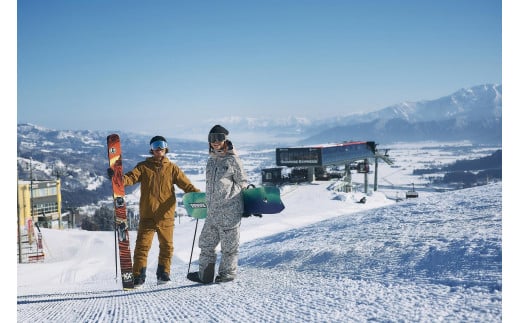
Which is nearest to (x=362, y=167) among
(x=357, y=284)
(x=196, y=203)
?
(x=196, y=203)

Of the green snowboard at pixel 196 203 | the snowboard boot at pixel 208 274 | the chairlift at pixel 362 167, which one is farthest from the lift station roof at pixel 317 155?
the snowboard boot at pixel 208 274

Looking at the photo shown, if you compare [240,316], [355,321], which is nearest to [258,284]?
[240,316]

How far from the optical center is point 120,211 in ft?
17.5

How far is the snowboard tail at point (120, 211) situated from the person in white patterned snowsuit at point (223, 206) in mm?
884

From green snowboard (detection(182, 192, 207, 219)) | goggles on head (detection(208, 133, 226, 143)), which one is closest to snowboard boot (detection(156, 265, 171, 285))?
green snowboard (detection(182, 192, 207, 219))

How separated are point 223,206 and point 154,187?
915mm

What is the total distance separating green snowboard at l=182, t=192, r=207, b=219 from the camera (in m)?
5.42

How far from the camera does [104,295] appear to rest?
4.79 metres

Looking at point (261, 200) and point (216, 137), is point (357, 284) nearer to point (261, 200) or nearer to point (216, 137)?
point (261, 200)

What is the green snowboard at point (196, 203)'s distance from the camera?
5.42 m

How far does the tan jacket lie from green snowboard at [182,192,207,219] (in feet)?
0.86

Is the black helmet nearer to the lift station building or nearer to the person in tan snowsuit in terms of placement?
the person in tan snowsuit
